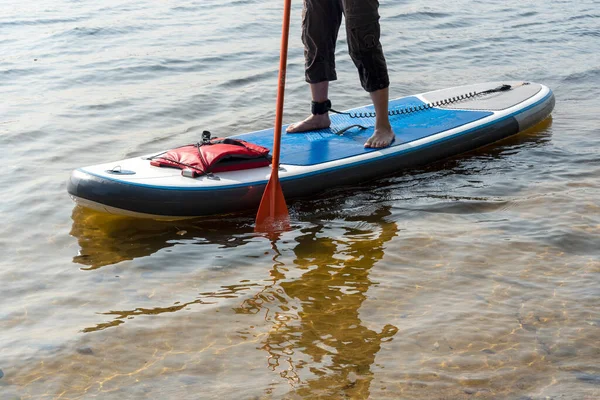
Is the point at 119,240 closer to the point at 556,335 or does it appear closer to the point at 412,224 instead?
the point at 412,224

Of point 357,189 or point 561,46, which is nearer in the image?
point 357,189

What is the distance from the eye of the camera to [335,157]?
572 cm

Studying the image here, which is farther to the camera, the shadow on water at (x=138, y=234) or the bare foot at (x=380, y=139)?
the bare foot at (x=380, y=139)

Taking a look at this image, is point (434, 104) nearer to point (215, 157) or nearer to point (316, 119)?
point (316, 119)

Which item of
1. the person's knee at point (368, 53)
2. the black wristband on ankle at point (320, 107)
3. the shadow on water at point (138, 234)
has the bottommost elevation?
the shadow on water at point (138, 234)

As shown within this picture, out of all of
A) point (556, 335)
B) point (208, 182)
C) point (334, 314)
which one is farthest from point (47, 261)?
point (556, 335)

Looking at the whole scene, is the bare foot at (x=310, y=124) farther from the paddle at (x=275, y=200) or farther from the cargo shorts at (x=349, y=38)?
the paddle at (x=275, y=200)

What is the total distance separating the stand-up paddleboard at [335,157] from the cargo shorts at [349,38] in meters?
0.52

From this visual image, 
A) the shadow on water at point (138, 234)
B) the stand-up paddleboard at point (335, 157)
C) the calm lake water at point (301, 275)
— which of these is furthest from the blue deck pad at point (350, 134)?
the shadow on water at point (138, 234)

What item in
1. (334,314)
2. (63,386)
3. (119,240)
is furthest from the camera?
(119,240)

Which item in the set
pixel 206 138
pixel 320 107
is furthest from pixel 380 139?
pixel 206 138

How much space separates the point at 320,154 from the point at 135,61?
5330 millimetres

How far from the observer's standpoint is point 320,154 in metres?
5.77

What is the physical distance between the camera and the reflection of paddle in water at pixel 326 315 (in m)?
3.62
